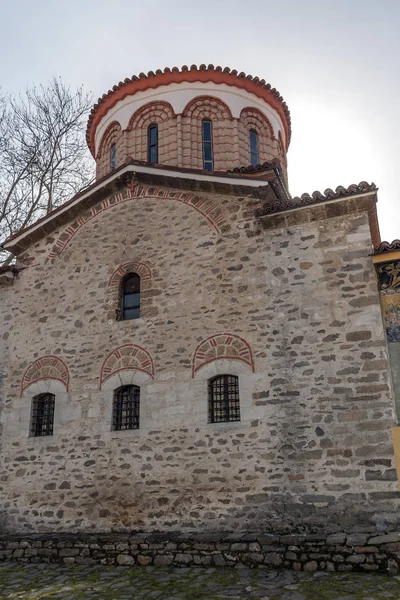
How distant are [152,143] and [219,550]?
27.7 ft

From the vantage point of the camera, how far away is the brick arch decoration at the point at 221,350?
24.6 ft

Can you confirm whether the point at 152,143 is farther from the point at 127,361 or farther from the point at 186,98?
the point at 127,361

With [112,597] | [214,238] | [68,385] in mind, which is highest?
[214,238]

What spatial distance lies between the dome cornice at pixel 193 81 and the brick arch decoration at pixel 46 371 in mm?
6532

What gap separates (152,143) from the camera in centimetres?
1143

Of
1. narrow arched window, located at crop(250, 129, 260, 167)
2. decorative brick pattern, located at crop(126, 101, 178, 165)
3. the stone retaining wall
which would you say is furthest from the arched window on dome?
narrow arched window, located at crop(250, 129, 260, 167)

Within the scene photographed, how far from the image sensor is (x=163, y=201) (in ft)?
29.7

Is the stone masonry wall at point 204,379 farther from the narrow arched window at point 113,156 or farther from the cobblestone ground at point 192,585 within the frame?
the narrow arched window at point 113,156

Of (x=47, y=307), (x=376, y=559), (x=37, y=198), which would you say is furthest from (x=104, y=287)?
(x=37, y=198)

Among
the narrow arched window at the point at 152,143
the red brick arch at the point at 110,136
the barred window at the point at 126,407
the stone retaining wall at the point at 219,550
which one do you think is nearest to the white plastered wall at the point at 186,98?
the red brick arch at the point at 110,136

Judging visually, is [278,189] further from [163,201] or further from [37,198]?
[37,198]

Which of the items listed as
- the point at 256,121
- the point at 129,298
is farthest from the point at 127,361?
the point at 256,121

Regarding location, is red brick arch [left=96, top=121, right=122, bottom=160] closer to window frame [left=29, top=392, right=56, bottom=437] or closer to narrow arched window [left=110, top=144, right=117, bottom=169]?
narrow arched window [left=110, top=144, right=117, bottom=169]

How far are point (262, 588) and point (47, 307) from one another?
5934 mm
